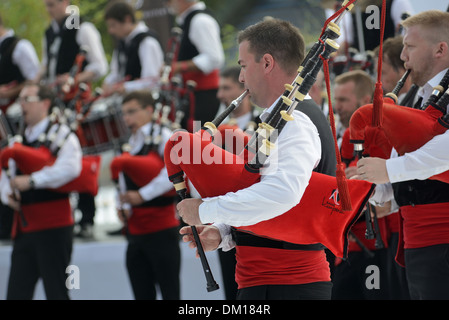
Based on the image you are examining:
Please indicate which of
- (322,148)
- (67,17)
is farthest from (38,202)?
(322,148)

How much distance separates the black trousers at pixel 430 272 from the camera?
2.43 m

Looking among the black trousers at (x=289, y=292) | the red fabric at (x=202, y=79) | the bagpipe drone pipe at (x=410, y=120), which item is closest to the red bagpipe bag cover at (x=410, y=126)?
the bagpipe drone pipe at (x=410, y=120)

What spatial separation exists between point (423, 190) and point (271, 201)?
0.77m

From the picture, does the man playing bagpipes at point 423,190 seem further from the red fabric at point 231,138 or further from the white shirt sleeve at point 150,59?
the white shirt sleeve at point 150,59

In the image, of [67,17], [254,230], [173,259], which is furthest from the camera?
[67,17]

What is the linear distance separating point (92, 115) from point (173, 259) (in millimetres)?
1749

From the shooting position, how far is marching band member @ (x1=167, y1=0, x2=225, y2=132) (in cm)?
518

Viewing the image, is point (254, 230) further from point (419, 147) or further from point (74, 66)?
point (74, 66)

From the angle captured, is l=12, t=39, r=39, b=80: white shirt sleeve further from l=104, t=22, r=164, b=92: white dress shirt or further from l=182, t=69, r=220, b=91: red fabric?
l=182, t=69, r=220, b=91: red fabric

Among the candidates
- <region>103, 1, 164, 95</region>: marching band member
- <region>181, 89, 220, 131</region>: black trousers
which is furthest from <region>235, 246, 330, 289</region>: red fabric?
<region>103, 1, 164, 95</region>: marching band member

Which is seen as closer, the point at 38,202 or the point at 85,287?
the point at 38,202

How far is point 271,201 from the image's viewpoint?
200cm

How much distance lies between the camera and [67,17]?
18.6 ft

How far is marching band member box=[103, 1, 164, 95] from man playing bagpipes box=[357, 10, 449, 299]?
316cm
